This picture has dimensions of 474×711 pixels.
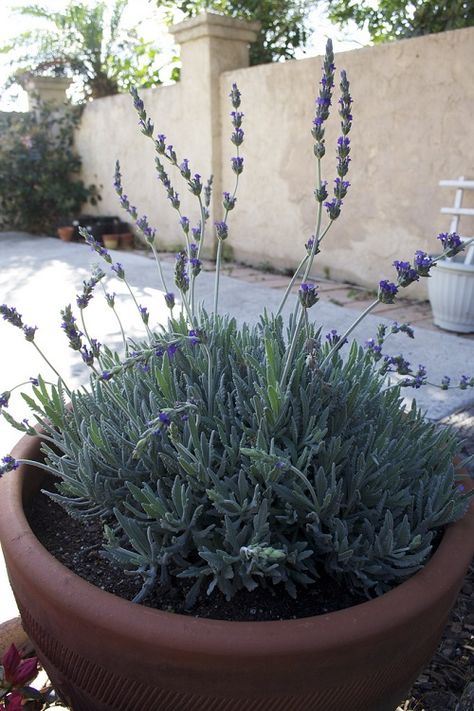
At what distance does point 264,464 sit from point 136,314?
3.40m

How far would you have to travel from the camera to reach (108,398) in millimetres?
1432

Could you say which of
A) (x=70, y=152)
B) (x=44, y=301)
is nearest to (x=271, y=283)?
(x=44, y=301)

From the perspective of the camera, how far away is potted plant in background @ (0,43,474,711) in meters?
0.93

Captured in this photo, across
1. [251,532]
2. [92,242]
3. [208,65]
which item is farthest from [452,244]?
[208,65]

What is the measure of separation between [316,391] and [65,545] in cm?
63

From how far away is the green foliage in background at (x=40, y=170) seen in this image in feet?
28.7

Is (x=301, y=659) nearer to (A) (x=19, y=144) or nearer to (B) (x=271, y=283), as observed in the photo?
(B) (x=271, y=283)

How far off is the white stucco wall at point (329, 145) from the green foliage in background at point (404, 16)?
1.35 metres

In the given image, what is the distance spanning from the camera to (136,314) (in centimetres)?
433

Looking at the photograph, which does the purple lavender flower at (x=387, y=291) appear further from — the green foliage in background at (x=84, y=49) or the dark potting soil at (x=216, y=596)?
the green foliage in background at (x=84, y=49)

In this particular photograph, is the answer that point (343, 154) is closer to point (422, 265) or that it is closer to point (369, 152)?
point (422, 265)

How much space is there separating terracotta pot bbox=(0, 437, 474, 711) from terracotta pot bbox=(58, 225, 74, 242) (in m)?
7.69

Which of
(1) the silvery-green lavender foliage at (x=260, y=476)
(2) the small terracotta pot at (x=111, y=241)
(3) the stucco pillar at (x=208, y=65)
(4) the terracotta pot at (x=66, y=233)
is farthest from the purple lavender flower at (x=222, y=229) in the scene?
(4) the terracotta pot at (x=66, y=233)

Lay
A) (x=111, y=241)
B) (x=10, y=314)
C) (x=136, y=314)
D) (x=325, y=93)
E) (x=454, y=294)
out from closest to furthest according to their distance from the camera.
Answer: (x=325, y=93), (x=10, y=314), (x=454, y=294), (x=136, y=314), (x=111, y=241)
